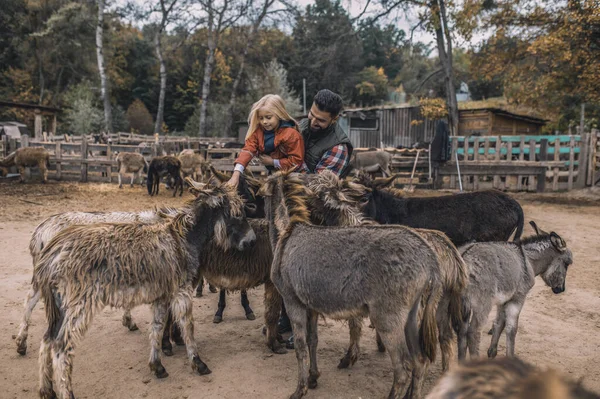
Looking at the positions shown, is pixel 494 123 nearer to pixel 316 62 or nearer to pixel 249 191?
pixel 249 191

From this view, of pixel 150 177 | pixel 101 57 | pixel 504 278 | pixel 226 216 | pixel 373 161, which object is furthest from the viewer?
pixel 101 57

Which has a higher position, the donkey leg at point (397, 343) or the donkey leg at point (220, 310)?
the donkey leg at point (397, 343)

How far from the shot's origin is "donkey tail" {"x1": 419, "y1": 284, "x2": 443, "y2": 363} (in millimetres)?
3242

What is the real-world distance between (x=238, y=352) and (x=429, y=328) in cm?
205

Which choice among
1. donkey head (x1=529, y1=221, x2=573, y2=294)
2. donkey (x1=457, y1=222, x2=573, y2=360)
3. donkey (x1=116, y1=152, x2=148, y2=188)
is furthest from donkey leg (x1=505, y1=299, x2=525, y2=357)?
donkey (x1=116, y1=152, x2=148, y2=188)

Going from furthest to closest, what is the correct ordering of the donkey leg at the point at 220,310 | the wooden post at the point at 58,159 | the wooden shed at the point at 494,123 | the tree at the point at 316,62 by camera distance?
the tree at the point at 316,62
the wooden shed at the point at 494,123
the wooden post at the point at 58,159
the donkey leg at the point at 220,310

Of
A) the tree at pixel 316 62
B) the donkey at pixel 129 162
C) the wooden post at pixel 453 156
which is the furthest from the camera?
the tree at pixel 316 62

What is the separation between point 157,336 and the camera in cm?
389

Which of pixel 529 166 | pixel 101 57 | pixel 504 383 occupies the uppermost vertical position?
pixel 101 57

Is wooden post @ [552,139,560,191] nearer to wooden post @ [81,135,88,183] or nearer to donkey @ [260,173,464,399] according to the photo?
donkey @ [260,173,464,399]

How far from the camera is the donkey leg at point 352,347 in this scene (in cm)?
402

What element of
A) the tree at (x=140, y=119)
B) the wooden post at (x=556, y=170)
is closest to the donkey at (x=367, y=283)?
the wooden post at (x=556, y=170)

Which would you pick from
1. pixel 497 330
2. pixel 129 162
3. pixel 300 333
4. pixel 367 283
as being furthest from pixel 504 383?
pixel 129 162

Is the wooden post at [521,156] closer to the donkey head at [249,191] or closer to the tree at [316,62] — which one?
the donkey head at [249,191]
